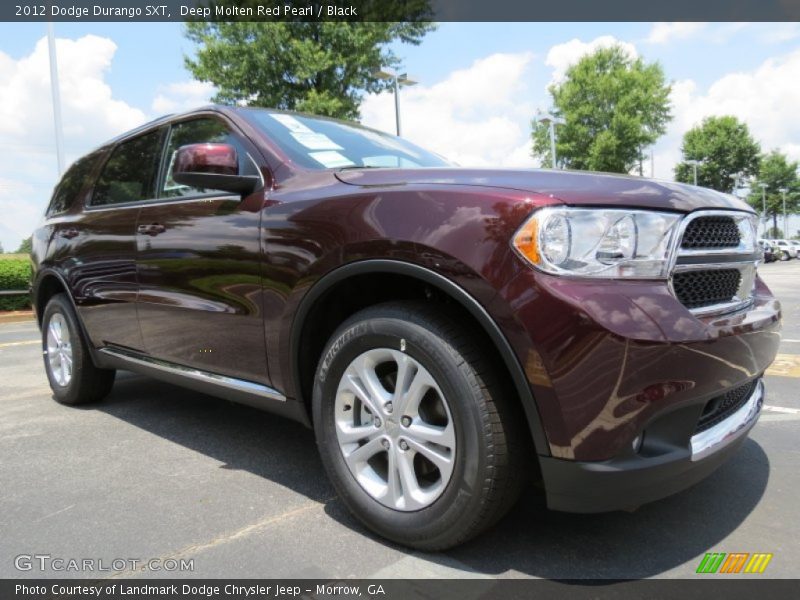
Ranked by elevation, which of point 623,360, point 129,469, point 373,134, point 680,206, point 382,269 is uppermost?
point 373,134

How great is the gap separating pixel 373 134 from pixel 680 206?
1.96m

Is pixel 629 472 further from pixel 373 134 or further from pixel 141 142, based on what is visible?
pixel 141 142

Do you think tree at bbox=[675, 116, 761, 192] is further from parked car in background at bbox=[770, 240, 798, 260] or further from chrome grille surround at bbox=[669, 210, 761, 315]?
chrome grille surround at bbox=[669, 210, 761, 315]

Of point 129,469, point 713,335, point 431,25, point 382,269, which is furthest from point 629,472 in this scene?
point 431,25

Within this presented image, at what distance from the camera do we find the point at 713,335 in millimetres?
1862

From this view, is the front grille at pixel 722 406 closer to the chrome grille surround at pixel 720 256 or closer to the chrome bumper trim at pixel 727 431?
the chrome bumper trim at pixel 727 431

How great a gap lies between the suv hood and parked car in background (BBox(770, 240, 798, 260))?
48.4 m

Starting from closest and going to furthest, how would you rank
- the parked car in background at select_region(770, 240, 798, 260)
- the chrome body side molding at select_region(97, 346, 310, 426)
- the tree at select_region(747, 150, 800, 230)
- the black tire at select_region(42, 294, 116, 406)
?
1. the chrome body side molding at select_region(97, 346, 310, 426)
2. the black tire at select_region(42, 294, 116, 406)
3. the parked car in background at select_region(770, 240, 798, 260)
4. the tree at select_region(747, 150, 800, 230)

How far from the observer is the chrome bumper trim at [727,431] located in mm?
1918

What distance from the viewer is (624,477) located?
1.76 meters

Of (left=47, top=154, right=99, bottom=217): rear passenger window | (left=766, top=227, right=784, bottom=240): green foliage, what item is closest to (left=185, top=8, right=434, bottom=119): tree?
(left=47, top=154, right=99, bottom=217): rear passenger window

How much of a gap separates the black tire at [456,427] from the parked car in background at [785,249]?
48.9 m

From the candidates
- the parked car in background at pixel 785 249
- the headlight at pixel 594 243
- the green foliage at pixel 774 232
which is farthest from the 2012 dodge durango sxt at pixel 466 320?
the green foliage at pixel 774 232

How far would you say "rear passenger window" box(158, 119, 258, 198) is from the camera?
9.19ft
